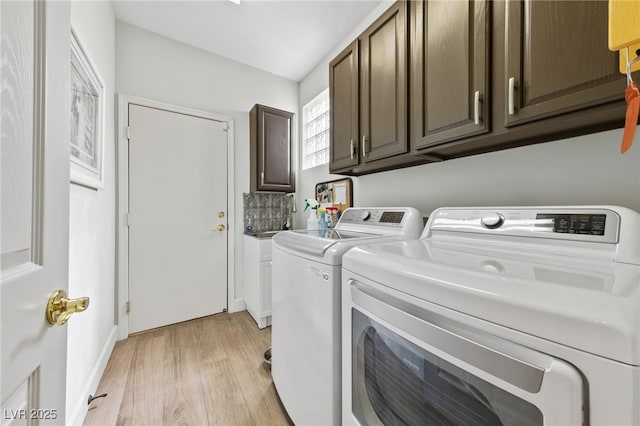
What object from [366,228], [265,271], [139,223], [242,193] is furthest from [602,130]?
[139,223]

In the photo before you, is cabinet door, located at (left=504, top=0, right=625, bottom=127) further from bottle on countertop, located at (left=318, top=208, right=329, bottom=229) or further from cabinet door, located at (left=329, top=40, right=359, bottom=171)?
bottle on countertop, located at (left=318, top=208, right=329, bottom=229)

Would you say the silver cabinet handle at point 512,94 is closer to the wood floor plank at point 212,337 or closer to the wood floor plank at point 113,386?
the wood floor plank at point 212,337

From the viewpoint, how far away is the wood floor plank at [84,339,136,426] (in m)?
1.31

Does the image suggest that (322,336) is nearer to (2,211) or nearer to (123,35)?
(2,211)

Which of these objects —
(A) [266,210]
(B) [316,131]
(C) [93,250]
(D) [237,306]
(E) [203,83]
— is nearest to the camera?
(C) [93,250]

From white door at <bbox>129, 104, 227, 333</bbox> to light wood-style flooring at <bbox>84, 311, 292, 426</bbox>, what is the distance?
0.95ft

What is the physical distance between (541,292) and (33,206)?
98cm

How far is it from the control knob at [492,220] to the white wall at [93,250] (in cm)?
197

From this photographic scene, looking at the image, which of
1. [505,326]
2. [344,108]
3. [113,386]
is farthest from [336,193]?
[113,386]

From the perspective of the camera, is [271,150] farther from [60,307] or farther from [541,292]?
[541,292]

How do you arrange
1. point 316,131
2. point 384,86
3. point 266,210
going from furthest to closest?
point 266,210 → point 316,131 → point 384,86

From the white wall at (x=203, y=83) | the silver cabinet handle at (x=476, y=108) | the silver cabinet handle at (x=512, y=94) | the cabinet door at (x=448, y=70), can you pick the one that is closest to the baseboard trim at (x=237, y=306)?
the white wall at (x=203, y=83)

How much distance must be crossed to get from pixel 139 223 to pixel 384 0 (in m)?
2.88

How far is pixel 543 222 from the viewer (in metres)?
0.84
